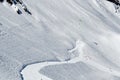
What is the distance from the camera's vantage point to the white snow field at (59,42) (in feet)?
90.5

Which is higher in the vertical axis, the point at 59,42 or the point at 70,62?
the point at 70,62

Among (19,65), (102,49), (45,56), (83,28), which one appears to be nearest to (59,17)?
(83,28)

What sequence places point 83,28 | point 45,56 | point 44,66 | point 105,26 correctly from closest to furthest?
point 44,66, point 45,56, point 83,28, point 105,26

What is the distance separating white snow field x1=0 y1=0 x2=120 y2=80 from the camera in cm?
2758

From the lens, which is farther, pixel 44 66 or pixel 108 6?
pixel 108 6

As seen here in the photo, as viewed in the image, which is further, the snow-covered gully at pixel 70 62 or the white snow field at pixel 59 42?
the white snow field at pixel 59 42

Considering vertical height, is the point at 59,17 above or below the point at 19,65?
below

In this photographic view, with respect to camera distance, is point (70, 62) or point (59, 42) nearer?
point (70, 62)

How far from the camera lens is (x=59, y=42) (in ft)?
119

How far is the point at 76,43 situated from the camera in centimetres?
3797

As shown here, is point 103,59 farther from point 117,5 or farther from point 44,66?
point 117,5

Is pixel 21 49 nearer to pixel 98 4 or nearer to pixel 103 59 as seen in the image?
pixel 103 59

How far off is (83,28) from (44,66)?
50.5ft

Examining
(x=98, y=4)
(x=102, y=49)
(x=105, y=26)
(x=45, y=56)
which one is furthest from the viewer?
(x=98, y=4)
